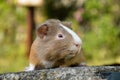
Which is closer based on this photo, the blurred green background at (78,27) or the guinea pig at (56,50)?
the guinea pig at (56,50)

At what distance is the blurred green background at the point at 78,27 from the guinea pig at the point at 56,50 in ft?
18.3

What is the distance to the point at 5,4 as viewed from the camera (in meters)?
13.9

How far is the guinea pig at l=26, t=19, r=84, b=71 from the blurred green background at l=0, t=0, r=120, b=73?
18.3ft

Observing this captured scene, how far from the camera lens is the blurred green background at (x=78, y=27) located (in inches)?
436

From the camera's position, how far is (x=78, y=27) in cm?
1259

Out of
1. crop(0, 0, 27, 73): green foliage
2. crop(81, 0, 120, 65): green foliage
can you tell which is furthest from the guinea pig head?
crop(0, 0, 27, 73): green foliage

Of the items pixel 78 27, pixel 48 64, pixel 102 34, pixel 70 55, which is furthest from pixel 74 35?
pixel 78 27

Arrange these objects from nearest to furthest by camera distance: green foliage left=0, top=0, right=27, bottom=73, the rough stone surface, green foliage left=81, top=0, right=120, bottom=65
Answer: the rough stone surface
green foliage left=81, top=0, right=120, bottom=65
green foliage left=0, top=0, right=27, bottom=73

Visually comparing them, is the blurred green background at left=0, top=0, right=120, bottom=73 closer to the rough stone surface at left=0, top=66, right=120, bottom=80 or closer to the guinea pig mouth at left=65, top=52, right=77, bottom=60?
the guinea pig mouth at left=65, top=52, right=77, bottom=60

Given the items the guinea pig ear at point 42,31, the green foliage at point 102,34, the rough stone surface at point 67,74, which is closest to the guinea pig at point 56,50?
the guinea pig ear at point 42,31

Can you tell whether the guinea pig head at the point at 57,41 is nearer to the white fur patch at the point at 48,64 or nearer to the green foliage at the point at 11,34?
the white fur patch at the point at 48,64

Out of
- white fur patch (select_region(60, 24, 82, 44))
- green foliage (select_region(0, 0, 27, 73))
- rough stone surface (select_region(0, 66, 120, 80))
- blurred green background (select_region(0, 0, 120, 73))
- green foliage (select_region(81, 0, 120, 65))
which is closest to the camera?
rough stone surface (select_region(0, 66, 120, 80))

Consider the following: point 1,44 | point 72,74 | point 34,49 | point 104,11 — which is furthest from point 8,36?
point 72,74

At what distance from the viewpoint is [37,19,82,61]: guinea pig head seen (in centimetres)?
432
